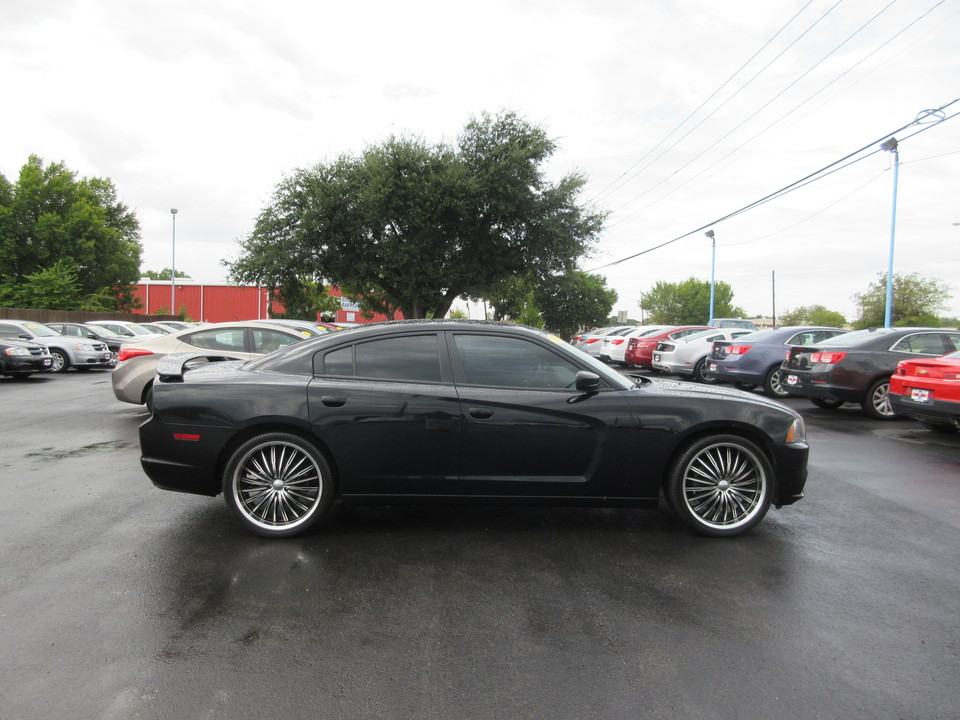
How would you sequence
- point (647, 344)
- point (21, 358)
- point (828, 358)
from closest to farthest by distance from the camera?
1. point (828, 358)
2. point (21, 358)
3. point (647, 344)

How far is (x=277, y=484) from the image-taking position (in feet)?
13.5

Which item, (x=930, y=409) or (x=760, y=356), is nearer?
(x=930, y=409)

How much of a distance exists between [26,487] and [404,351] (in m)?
3.71

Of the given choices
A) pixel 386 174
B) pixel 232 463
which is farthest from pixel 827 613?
pixel 386 174

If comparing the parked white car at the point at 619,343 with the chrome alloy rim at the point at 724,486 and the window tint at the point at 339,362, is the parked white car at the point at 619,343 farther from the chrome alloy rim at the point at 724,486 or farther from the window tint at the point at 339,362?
the window tint at the point at 339,362

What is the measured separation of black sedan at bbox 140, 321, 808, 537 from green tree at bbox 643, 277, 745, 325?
106912 millimetres

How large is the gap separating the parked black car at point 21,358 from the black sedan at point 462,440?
1330cm

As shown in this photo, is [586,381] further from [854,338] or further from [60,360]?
[60,360]

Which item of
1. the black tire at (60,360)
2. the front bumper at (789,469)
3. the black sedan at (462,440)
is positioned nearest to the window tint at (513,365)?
the black sedan at (462,440)

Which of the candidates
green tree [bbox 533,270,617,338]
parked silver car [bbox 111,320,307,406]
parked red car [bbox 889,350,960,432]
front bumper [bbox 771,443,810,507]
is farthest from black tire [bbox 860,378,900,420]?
green tree [bbox 533,270,617,338]

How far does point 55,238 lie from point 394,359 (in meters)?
48.9

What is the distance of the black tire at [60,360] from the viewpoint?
16750 mm

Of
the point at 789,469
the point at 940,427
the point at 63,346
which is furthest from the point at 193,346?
the point at 63,346

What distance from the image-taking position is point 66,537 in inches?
162
